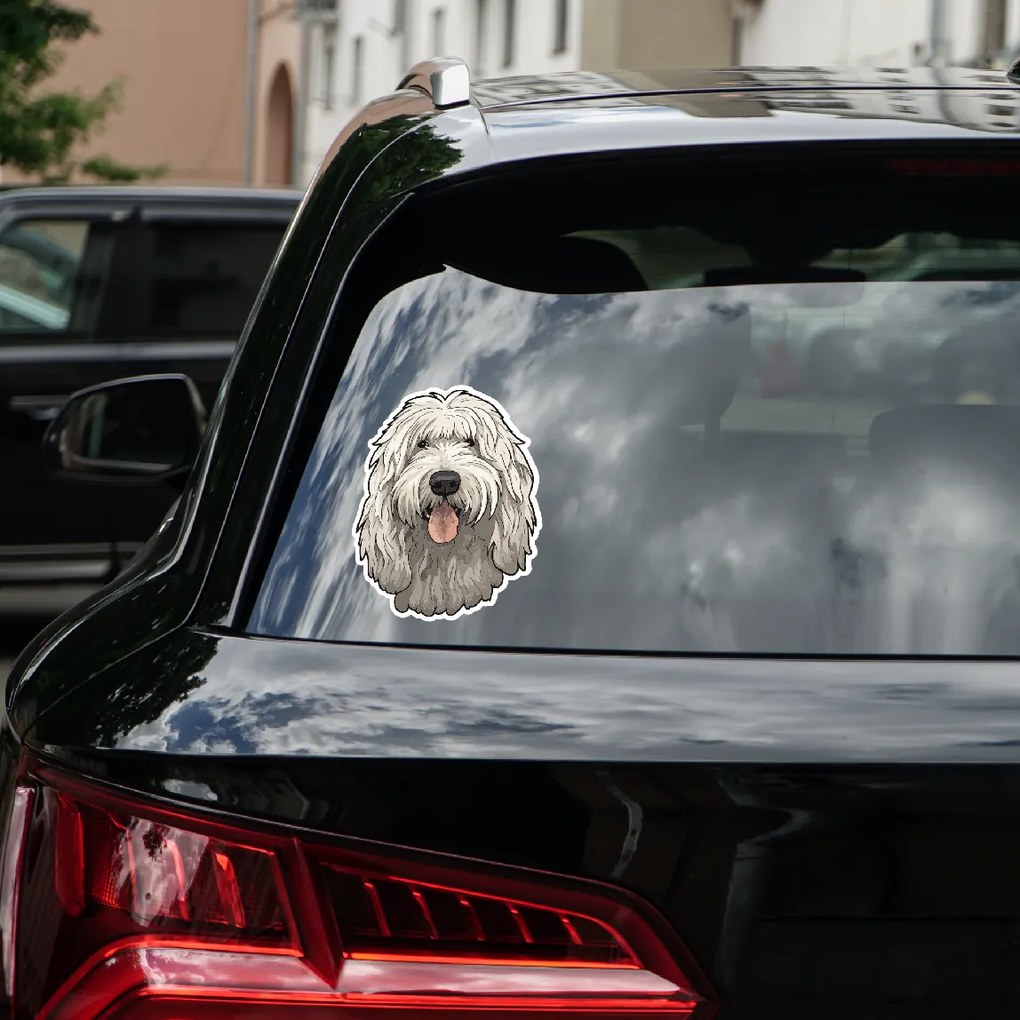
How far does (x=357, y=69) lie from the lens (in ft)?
123

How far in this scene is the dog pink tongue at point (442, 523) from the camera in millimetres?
1756

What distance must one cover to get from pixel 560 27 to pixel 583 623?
86.2 ft

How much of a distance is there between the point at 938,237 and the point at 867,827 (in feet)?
2.07

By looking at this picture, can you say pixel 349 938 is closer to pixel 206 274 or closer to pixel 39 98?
pixel 206 274

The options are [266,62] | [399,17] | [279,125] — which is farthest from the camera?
[279,125]

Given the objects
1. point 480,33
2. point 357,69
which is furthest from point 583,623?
point 357,69

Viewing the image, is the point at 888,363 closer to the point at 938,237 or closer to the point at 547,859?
the point at 938,237

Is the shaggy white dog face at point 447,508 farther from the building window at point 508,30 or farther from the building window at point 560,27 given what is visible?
the building window at point 508,30

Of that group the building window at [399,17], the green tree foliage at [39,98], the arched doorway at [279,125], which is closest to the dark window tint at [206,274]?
the green tree foliage at [39,98]

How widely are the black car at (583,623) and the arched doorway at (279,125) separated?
4370 cm

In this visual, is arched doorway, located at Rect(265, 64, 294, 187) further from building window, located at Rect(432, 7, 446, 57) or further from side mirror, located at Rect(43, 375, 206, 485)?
side mirror, located at Rect(43, 375, 206, 485)

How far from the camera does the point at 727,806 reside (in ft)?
4.99

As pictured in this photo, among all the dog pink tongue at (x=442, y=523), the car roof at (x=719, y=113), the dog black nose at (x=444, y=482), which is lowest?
the dog pink tongue at (x=442, y=523)

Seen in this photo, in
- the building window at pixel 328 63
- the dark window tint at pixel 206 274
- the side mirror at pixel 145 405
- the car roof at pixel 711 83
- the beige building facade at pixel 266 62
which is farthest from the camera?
the building window at pixel 328 63
